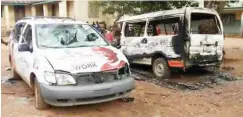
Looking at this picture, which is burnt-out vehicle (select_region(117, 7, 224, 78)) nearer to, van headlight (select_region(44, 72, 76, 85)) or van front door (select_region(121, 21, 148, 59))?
van front door (select_region(121, 21, 148, 59))

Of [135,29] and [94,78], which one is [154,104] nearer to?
[94,78]

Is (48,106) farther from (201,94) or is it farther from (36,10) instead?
(36,10)

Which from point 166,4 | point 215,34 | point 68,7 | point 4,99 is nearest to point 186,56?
point 215,34

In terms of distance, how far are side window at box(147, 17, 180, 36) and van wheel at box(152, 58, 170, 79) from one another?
765 mm

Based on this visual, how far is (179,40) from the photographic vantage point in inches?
311

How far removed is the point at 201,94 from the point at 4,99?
415 centimetres

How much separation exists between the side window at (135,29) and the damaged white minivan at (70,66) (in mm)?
3113

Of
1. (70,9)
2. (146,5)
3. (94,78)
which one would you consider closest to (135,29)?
(146,5)

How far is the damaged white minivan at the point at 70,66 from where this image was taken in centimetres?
509

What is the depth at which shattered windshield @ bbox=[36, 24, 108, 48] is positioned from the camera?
6.00 metres

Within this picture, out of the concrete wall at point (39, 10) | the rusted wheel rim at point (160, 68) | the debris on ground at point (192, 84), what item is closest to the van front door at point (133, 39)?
the debris on ground at point (192, 84)

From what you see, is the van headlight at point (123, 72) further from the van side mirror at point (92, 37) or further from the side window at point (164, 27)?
the side window at point (164, 27)

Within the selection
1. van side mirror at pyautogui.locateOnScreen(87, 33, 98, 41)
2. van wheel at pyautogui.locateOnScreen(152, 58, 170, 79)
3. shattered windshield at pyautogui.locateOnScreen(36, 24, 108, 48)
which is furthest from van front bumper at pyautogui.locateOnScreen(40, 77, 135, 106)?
van wheel at pyautogui.locateOnScreen(152, 58, 170, 79)

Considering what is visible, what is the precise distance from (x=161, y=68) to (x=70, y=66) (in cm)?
403
